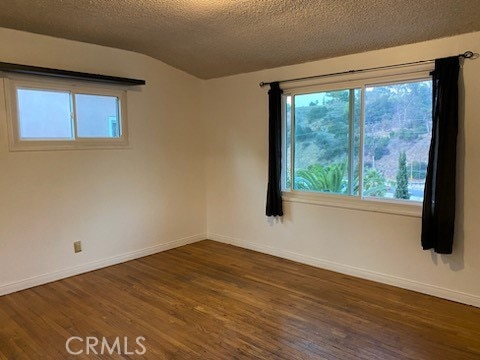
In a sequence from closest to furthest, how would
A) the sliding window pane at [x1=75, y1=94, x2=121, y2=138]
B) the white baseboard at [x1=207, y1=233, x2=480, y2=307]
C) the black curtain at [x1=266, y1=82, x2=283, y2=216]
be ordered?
the white baseboard at [x1=207, y1=233, x2=480, y2=307] < the sliding window pane at [x1=75, y1=94, x2=121, y2=138] < the black curtain at [x1=266, y1=82, x2=283, y2=216]

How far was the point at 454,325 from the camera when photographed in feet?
8.61

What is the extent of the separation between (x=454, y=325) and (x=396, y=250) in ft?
2.65

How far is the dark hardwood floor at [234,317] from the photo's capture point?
2.34 metres

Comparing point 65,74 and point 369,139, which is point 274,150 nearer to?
point 369,139

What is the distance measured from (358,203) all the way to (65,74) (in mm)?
3081

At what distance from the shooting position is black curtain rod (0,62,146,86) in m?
3.01

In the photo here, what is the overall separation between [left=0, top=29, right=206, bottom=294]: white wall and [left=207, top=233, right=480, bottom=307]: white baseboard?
38.4 inches

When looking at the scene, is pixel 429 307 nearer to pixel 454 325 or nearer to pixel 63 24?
pixel 454 325

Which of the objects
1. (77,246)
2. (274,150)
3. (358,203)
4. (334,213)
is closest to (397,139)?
(358,203)

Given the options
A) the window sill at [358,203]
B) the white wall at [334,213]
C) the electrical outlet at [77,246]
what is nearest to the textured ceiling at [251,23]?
the white wall at [334,213]

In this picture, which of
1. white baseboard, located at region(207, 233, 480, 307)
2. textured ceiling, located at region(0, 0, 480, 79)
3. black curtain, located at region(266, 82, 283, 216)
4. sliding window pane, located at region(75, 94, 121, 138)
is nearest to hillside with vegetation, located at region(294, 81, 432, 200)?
black curtain, located at region(266, 82, 283, 216)

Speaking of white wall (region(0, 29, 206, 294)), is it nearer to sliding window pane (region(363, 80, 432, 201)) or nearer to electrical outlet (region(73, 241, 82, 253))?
electrical outlet (region(73, 241, 82, 253))

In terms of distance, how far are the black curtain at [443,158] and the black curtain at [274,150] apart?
156cm

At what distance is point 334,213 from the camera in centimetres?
372
